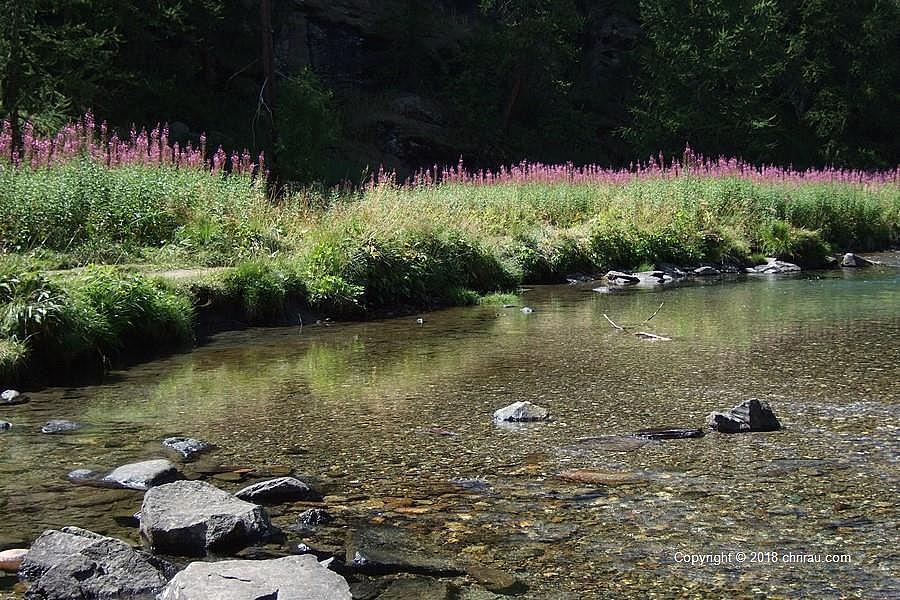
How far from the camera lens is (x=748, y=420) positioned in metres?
6.18

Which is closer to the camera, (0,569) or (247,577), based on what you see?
(247,577)

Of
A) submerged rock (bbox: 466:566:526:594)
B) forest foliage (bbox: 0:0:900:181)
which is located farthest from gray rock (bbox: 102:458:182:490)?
forest foliage (bbox: 0:0:900:181)

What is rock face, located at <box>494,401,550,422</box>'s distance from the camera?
6625 mm

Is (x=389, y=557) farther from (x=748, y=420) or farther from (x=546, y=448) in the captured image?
(x=748, y=420)

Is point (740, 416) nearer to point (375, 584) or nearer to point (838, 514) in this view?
point (838, 514)

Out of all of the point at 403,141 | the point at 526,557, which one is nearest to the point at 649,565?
the point at 526,557

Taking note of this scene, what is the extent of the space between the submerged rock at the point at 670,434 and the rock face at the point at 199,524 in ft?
8.81

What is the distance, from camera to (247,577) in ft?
11.9

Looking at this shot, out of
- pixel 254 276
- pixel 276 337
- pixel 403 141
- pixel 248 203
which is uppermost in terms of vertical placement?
pixel 403 141

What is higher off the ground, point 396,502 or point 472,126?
point 472,126

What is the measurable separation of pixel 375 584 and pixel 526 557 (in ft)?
2.24

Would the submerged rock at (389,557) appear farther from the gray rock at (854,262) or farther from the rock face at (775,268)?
the gray rock at (854,262)

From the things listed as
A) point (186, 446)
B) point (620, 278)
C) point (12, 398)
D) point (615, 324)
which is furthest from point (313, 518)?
point (620, 278)

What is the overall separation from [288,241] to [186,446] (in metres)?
7.43
